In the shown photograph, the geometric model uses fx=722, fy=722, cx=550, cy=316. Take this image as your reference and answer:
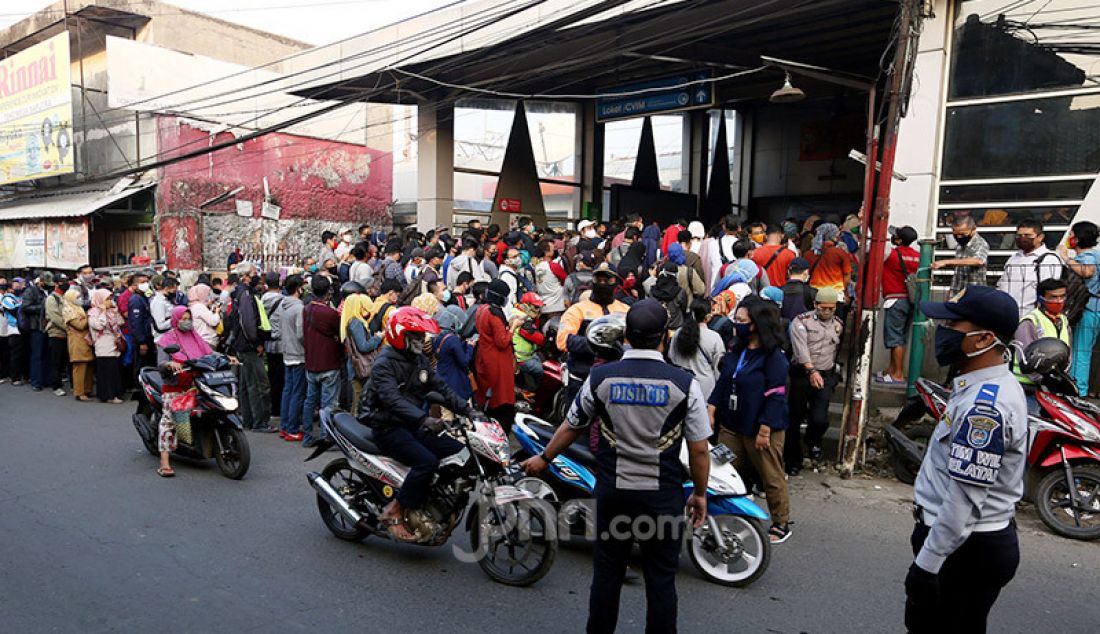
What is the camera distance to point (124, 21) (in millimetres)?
20516

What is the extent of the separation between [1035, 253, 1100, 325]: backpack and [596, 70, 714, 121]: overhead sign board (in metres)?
7.15

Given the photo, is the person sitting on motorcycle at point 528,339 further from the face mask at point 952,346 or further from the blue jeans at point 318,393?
the face mask at point 952,346

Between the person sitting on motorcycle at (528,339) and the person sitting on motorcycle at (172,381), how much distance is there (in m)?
3.26

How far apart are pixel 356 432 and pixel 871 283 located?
505 cm

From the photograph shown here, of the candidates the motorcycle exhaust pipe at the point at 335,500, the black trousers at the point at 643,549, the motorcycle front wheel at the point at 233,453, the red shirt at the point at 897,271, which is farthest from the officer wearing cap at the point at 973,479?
the red shirt at the point at 897,271

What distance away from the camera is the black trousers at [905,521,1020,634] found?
2699 mm

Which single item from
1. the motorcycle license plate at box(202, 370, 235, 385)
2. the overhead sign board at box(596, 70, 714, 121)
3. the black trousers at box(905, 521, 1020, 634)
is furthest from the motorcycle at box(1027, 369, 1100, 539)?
the overhead sign board at box(596, 70, 714, 121)

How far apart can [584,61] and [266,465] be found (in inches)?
354

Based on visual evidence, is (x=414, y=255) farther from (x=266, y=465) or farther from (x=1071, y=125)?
(x=1071, y=125)

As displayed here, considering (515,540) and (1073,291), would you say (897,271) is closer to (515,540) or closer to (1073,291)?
(1073,291)

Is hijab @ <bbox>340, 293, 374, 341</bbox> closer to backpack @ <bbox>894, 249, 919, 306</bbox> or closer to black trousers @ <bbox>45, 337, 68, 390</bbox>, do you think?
backpack @ <bbox>894, 249, 919, 306</bbox>

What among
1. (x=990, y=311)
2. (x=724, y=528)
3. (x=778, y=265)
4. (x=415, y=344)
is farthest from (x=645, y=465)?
(x=778, y=265)

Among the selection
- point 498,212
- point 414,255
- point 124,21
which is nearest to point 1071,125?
point 414,255

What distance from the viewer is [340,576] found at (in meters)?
4.62
